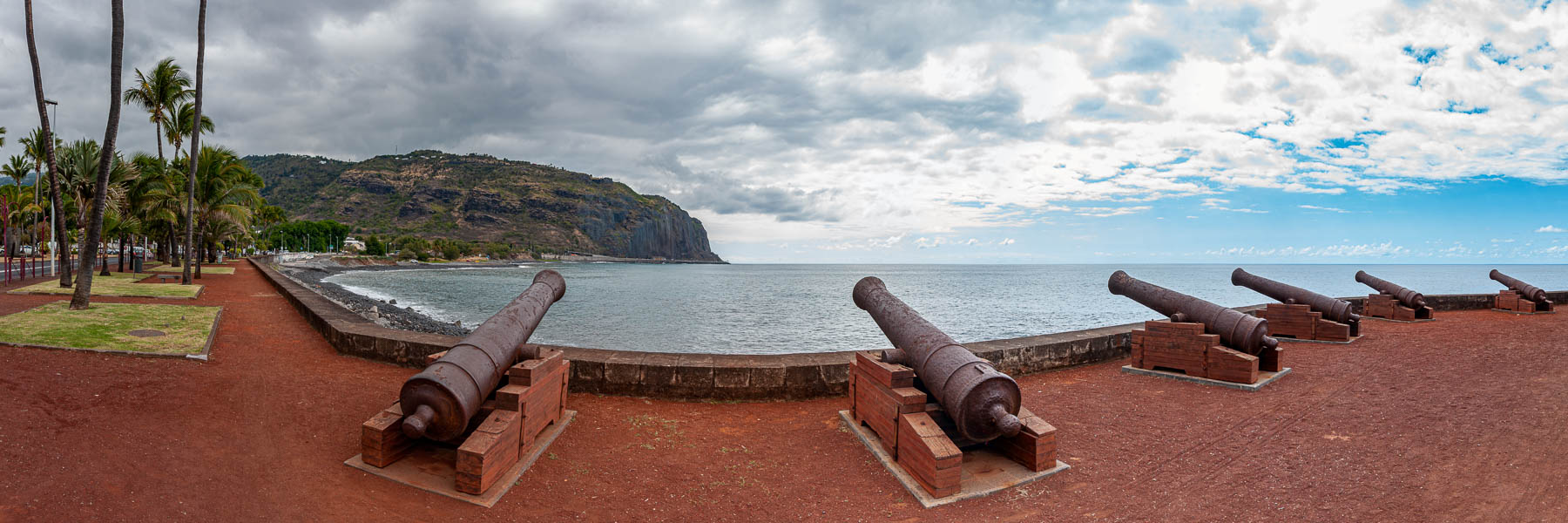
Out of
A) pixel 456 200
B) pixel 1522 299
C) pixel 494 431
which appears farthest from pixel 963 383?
pixel 456 200

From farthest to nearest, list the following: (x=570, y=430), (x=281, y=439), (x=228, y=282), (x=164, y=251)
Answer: (x=164, y=251) → (x=228, y=282) → (x=570, y=430) → (x=281, y=439)

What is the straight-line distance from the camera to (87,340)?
719 cm

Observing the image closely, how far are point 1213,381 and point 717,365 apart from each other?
5.07 m

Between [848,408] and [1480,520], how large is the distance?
12.2ft

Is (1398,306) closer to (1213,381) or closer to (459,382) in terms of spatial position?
(1213,381)

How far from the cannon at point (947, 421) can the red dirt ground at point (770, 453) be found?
0.15m

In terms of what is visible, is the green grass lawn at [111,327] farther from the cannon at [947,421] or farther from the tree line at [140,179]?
the cannon at [947,421]

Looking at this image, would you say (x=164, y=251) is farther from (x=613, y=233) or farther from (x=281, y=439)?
(x=613, y=233)

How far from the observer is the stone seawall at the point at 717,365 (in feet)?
19.2

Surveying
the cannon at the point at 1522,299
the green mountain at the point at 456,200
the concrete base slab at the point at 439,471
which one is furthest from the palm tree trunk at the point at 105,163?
the green mountain at the point at 456,200

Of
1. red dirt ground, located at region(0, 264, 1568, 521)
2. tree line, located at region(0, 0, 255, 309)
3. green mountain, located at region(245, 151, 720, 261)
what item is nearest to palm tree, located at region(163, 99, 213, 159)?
tree line, located at region(0, 0, 255, 309)

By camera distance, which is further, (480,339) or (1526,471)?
(480,339)

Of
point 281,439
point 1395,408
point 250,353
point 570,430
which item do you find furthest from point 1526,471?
point 250,353

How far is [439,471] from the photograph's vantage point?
3.82 meters
